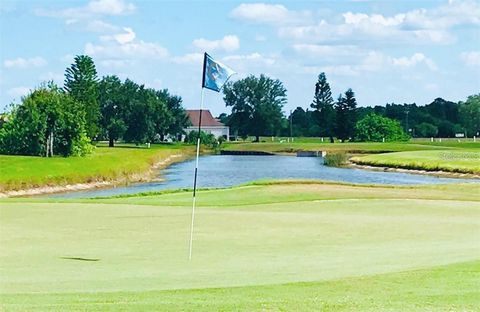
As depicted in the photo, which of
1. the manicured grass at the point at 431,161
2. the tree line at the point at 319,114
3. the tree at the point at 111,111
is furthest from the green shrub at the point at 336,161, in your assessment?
the tree line at the point at 319,114

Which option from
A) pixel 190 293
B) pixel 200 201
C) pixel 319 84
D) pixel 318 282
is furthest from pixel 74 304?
pixel 319 84

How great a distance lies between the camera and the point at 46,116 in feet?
266

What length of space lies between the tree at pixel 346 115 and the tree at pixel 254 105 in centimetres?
2542

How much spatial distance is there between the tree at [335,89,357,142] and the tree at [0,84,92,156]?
259 feet

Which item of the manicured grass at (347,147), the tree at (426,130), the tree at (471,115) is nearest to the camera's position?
the manicured grass at (347,147)

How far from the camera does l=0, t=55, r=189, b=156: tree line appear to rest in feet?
265

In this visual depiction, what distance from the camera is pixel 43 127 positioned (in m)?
80.6

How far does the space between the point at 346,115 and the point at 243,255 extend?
14119 centimetres

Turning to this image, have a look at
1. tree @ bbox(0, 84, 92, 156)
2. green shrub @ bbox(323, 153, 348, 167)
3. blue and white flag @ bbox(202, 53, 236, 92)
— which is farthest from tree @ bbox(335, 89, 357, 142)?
blue and white flag @ bbox(202, 53, 236, 92)

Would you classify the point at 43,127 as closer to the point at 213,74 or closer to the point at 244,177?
the point at 244,177

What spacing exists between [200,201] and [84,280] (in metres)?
21.3

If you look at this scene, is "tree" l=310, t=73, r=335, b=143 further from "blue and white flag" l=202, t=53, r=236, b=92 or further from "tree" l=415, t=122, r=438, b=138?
"blue and white flag" l=202, t=53, r=236, b=92

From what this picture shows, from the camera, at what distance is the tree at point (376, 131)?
6161 inches

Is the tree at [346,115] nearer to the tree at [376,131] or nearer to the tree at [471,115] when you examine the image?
the tree at [376,131]
